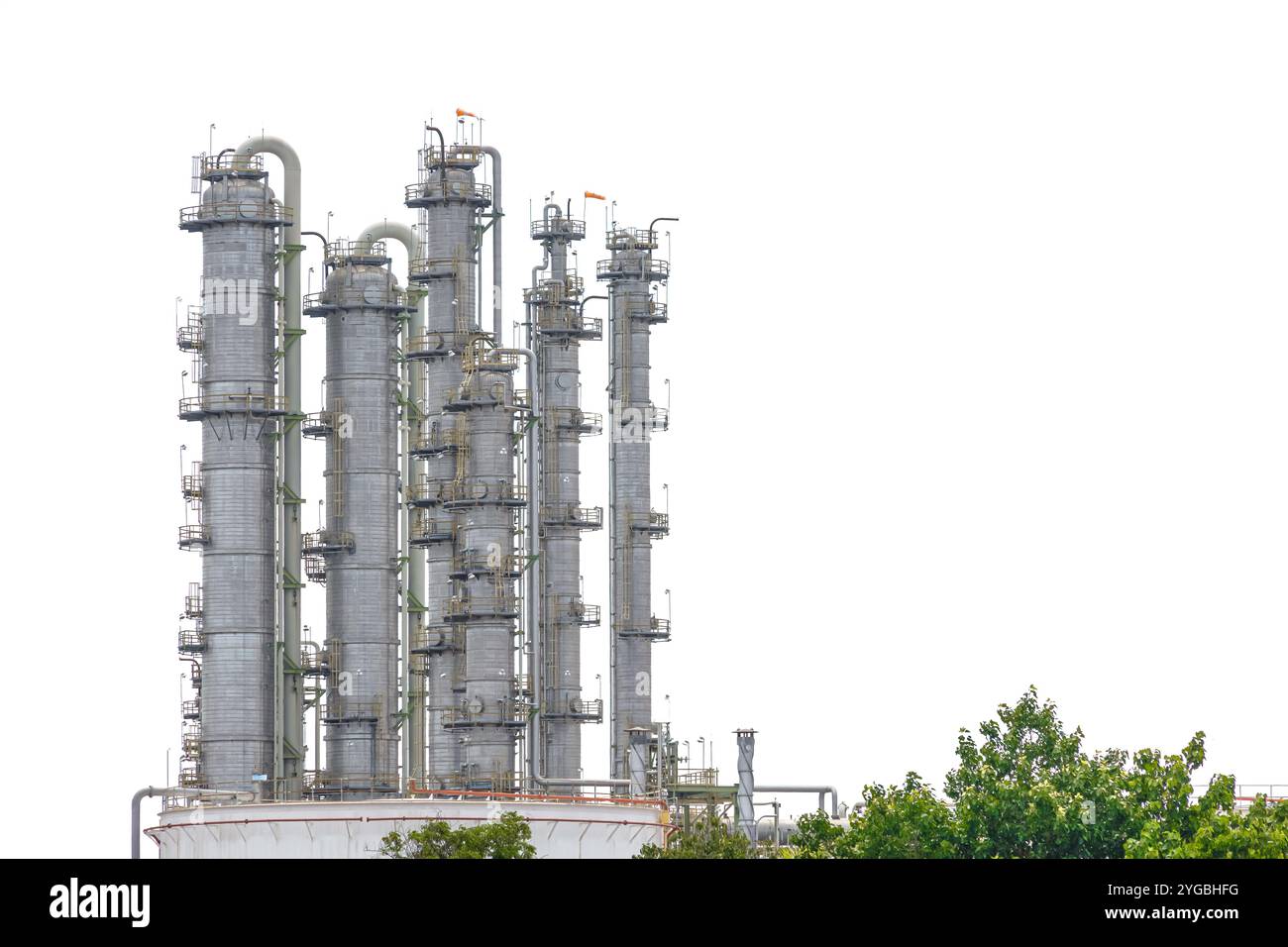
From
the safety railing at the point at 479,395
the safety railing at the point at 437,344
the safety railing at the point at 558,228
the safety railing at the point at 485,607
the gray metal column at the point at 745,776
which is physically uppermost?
the safety railing at the point at 558,228

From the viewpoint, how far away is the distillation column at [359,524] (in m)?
74.9

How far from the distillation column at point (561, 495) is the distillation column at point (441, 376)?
436cm

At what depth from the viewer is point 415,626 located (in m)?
82.8

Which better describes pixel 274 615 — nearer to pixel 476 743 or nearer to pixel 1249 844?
pixel 476 743

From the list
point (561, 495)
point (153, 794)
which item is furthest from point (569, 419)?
point (153, 794)

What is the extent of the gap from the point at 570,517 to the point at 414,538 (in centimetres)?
808

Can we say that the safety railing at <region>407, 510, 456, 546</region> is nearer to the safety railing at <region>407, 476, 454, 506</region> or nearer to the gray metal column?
the safety railing at <region>407, 476, 454, 506</region>

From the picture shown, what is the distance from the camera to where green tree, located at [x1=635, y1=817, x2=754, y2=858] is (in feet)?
203

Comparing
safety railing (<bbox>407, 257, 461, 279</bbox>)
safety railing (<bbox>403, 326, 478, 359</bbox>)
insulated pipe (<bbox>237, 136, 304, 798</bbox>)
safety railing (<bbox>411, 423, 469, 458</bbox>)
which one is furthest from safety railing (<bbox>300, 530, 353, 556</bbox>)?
safety railing (<bbox>407, 257, 461, 279</bbox>)

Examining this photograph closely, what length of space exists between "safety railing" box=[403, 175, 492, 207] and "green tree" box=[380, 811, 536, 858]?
25.9 meters

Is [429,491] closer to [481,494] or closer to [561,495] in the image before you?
[481,494]

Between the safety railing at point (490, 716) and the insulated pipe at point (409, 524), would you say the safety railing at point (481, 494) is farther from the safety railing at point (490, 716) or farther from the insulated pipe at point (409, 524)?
the safety railing at point (490, 716)

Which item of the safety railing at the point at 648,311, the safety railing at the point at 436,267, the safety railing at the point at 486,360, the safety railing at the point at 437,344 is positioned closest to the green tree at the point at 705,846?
→ the safety railing at the point at 486,360
